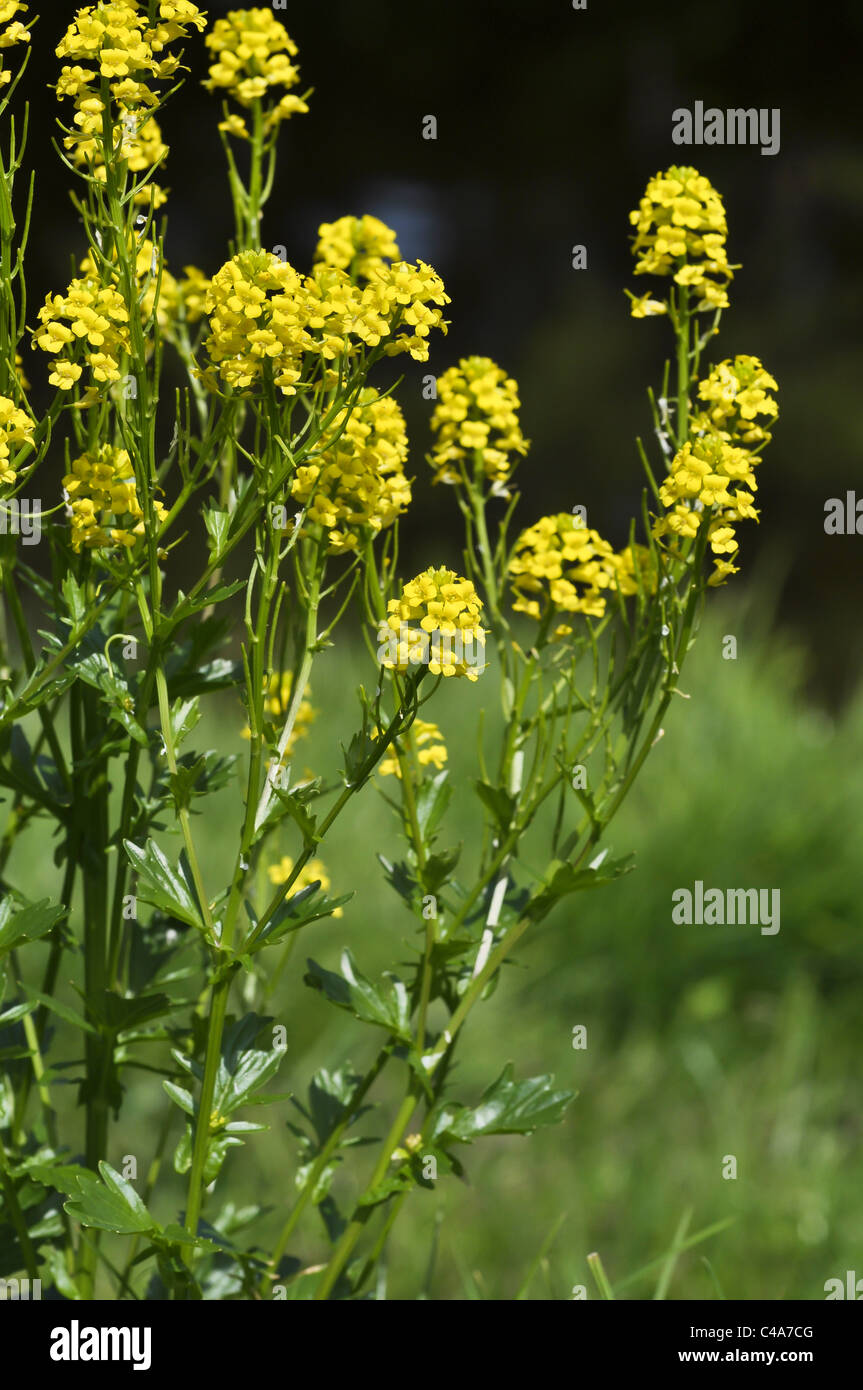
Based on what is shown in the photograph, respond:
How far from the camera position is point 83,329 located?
869 mm

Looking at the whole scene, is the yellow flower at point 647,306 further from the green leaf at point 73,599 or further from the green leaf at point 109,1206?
the green leaf at point 109,1206

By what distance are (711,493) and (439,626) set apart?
24 cm

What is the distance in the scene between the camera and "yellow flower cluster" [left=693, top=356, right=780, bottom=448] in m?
0.98

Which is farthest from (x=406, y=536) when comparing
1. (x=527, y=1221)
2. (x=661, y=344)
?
(x=527, y=1221)

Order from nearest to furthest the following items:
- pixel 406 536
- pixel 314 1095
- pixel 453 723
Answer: pixel 314 1095
pixel 453 723
pixel 406 536

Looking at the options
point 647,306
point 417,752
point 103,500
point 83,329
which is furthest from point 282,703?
point 647,306

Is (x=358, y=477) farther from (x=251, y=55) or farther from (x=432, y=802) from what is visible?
(x=251, y=55)

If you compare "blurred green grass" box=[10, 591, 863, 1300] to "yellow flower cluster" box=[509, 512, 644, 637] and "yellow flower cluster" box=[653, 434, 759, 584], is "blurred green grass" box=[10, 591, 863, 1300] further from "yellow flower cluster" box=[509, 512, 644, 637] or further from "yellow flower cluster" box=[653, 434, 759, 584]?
"yellow flower cluster" box=[653, 434, 759, 584]

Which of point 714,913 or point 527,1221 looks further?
point 714,913

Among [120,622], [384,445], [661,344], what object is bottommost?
[120,622]

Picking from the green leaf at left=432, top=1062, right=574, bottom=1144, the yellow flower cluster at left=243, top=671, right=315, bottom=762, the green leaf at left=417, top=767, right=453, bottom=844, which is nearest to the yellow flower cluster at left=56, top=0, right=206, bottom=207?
the yellow flower cluster at left=243, top=671, right=315, bottom=762

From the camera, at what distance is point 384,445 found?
0.98 m
